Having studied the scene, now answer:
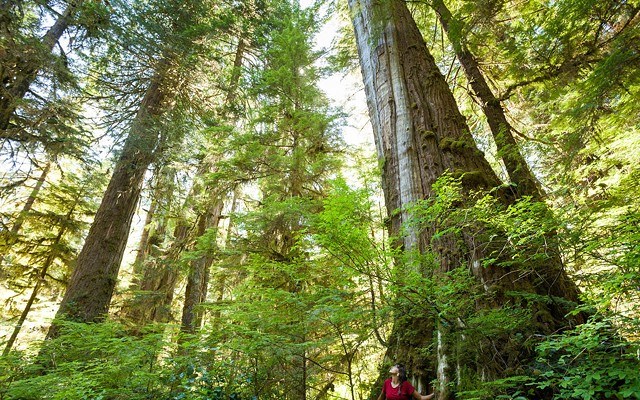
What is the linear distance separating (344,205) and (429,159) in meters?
1.99

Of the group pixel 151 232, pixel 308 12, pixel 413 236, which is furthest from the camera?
pixel 151 232

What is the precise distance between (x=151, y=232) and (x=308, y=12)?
28.5 ft

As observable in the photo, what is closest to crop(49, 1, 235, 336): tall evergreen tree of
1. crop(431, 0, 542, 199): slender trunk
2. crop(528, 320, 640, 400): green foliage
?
crop(431, 0, 542, 199): slender trunk

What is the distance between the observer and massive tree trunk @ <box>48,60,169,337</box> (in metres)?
6.72

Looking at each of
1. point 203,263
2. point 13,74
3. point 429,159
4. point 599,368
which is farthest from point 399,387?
point 13,74

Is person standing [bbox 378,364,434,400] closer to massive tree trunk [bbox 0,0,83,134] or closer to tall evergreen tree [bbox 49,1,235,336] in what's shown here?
tall evergreen tree [bbox 49,1,235,336]

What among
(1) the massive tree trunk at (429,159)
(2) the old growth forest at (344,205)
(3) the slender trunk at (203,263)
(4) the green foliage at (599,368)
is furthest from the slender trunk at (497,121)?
(3) the slender trunk at (203,263)

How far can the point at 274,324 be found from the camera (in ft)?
12.5

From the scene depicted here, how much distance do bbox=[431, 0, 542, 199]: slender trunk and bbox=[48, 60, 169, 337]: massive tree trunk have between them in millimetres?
6863

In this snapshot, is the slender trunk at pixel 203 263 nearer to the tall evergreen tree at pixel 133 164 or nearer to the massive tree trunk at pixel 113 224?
the tall evergreen tree at pixel 133 164

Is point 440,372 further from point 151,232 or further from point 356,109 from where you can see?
point 151,232

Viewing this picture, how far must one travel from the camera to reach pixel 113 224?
757 centimetres

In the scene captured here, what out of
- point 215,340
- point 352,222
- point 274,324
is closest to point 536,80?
point 352,222

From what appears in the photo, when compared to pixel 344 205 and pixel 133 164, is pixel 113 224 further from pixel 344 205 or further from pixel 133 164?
pixel 344 205
